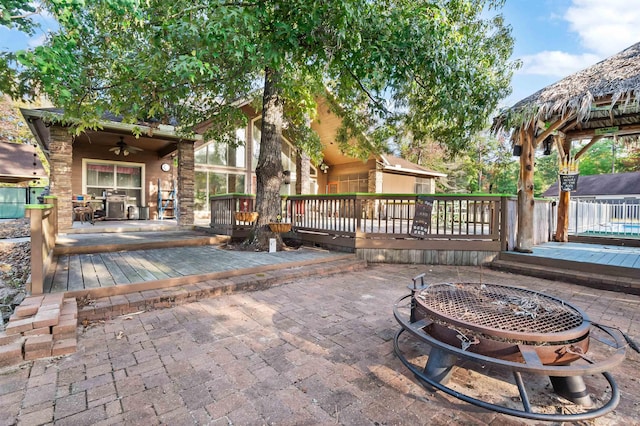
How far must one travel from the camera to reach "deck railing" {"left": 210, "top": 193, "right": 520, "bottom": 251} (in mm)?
5898

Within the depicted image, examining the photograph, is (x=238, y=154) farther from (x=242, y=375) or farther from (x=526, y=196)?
(x=242, y=375)

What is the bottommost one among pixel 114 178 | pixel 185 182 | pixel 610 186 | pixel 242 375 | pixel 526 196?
pixel 242 375

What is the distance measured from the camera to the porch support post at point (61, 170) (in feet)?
Answer: 24.0

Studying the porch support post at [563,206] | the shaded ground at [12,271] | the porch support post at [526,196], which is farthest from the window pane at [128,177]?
the porch support post at [563,206]

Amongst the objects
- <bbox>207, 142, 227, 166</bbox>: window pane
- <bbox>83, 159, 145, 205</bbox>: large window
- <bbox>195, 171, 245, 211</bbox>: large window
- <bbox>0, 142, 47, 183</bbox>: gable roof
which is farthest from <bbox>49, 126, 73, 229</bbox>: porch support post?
<bbox>0, 142, 47, 183</bbox>: gable roof

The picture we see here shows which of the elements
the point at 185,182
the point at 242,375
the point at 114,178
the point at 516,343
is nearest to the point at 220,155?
the point at 114,178

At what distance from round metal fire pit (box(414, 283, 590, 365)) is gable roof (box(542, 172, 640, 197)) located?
2263 cm

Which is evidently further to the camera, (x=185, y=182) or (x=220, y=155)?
(x=220, y=155)

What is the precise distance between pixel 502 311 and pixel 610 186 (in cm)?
2719

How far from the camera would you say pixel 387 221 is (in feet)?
21.6

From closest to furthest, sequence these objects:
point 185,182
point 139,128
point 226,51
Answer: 1. point 226,51
2. point 139,128
3. point 185,182

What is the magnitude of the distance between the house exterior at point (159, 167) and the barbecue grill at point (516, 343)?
6.93m

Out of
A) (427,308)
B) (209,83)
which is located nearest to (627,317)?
(427,308)

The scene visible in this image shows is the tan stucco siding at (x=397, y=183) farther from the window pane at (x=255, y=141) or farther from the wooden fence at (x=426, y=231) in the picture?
the wooden fence at (x=426, y=231)
